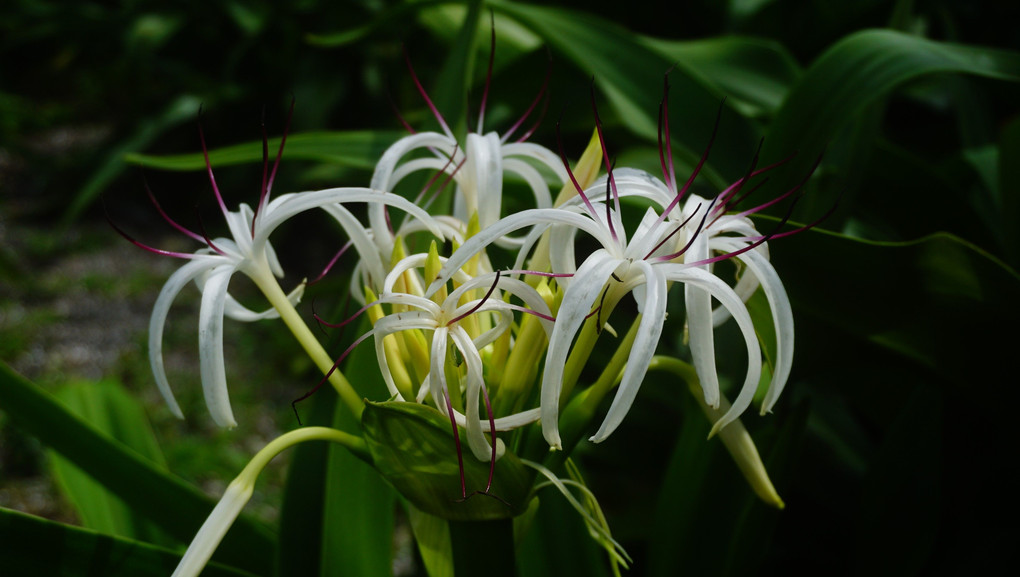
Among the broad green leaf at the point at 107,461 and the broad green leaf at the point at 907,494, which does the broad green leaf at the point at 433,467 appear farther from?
the broad green leaf at the point at 907,494

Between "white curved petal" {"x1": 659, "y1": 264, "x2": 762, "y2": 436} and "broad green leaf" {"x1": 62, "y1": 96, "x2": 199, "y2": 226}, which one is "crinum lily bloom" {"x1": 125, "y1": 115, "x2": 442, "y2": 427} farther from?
"broad green leaf" {"x1": 62, "y1": 96, "x2": 199, "y2": 226}

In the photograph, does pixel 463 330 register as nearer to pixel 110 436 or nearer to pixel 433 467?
pixel 433 467

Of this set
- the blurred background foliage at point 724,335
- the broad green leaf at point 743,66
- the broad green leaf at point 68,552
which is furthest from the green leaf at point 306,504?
the broad green leaf at point 743,66

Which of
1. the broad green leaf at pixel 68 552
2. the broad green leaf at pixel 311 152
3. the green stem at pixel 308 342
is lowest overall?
the broad green leaf at pixel 68 552

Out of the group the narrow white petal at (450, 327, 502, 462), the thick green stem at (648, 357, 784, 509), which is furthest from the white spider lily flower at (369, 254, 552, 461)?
the thick green stem at (648, 357, 784, 509)

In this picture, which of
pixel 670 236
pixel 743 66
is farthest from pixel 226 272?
pixel 743 66

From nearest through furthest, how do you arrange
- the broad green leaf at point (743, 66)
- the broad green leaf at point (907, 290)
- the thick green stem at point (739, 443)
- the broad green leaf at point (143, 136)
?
the thick green stem at point (739, 443) < the broad green leaf at point (907, 290) < the broad green leaf at point (743, 66) < the broad green leaf at point (143, 136)

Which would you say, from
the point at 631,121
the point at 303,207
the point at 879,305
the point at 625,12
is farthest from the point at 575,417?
the point at 625,12
